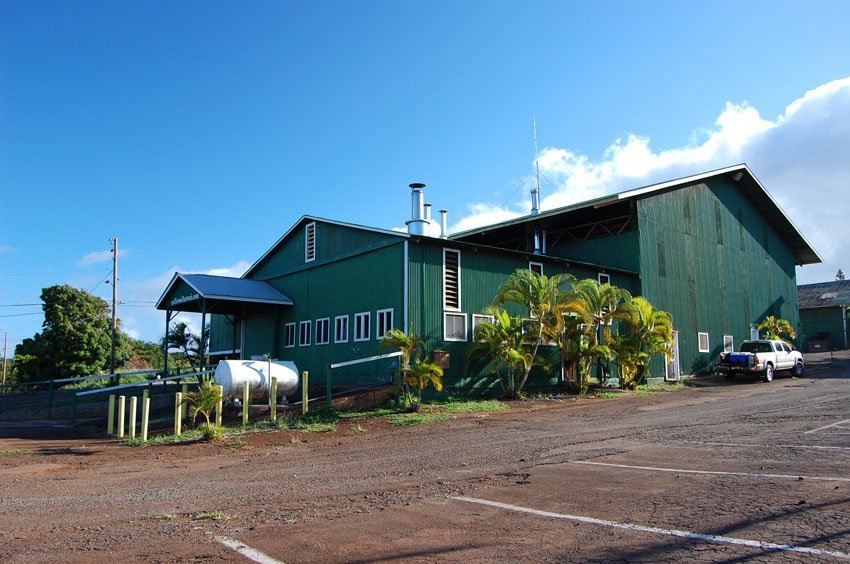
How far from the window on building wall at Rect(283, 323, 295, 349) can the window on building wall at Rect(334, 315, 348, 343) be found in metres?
3.48

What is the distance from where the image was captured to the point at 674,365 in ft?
94.3

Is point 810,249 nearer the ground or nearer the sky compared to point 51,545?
nearer the sky

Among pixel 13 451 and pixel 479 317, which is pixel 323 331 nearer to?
pixel 479 317

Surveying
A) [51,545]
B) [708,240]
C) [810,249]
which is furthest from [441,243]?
[810,249]

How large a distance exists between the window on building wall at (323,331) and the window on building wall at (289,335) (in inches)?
81.5

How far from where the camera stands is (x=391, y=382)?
64.1 ft

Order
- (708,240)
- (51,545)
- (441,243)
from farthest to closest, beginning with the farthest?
(708,240) → (441,243) → (51,545)

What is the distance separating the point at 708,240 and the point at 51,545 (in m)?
32.0

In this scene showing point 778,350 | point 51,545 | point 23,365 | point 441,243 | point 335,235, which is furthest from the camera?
point 23,365

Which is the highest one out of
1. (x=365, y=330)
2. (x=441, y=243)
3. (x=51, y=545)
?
(x=441, y=243)

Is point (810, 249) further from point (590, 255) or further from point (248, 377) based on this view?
point (248, 377)

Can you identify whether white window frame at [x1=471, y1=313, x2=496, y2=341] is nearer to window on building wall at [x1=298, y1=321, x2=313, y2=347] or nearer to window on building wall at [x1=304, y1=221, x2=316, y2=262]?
window on building wall at [x1=298, y1=321, x2=313, y2=347]

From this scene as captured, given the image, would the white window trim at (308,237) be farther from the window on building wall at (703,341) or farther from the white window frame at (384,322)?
the window on building wall at (703,341)

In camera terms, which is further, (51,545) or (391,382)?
(391,382)
